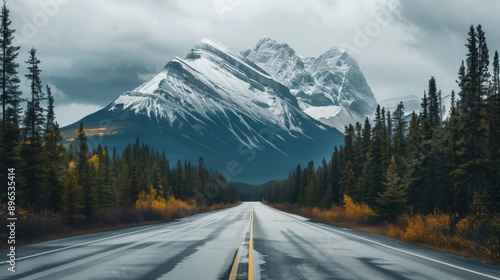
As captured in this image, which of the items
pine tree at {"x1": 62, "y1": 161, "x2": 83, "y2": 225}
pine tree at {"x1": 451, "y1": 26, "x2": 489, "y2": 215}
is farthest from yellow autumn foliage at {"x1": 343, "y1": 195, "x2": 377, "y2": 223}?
pine tree at {"x1": 62, "y1": 161, "x2": 83, "y2": 225}

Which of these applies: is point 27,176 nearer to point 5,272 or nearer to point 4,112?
point 4,112

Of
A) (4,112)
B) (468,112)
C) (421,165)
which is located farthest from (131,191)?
(468,112)

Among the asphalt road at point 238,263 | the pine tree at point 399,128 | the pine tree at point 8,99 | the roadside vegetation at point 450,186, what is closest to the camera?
the asphalt road at point 238,263

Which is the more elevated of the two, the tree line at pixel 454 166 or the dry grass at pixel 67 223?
the tree line at pixel 454 166

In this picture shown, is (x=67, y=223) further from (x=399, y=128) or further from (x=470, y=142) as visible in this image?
(x=399, y=128)

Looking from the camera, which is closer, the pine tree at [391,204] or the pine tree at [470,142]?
the pine tree at [391,204]

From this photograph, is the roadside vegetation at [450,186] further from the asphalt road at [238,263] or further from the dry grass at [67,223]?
the dry grass at [67,223]

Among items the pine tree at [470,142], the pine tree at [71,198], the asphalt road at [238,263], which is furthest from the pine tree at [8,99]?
the pine tree at [470,142]

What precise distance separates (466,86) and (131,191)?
139 ft

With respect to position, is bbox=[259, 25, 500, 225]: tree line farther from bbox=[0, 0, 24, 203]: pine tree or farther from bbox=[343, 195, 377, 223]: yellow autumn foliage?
bbox=[0, 0, 24, 203]: pine tree

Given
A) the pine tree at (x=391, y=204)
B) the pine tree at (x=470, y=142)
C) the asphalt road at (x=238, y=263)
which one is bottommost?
the asphalt road at (x=238, y=263)

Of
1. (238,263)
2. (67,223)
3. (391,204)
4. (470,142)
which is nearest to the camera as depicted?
(238,263)

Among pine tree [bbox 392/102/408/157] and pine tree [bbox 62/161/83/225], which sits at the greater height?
pine tree [bbox 392/102/408/157]

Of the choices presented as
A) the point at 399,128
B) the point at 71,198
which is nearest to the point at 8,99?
the point at 71,198
